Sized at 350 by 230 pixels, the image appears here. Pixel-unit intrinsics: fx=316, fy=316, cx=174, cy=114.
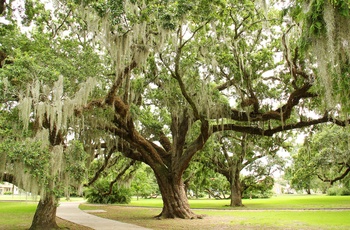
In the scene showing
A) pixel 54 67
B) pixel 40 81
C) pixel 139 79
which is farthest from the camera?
pixel 139 79

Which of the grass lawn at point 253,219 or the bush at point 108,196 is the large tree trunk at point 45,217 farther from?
the bush at point 108,196

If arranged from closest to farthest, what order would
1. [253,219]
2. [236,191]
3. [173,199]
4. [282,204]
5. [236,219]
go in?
[253,219]
[236,219]
[173,199]
[236,191]
[282,204]

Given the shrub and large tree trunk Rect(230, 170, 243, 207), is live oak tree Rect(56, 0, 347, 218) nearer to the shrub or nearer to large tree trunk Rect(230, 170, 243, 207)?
large tree trunk Rect(230, 170, 243, 207)

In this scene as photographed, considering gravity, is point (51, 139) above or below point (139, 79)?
below

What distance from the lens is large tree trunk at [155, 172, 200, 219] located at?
13.4m

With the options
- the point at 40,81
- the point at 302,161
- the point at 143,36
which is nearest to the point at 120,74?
the point at 143,36

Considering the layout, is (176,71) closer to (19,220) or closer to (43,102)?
(43,102)

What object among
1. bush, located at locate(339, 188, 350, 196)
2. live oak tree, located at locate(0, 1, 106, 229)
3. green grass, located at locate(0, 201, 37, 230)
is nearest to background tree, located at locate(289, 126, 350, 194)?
live oak tree, located at locate(0, 1, 106, 229)

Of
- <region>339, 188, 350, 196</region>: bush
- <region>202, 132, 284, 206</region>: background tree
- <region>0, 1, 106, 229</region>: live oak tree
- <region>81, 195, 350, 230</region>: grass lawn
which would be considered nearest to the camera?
<region>0, 1, 106, 229</region>: live oak tree

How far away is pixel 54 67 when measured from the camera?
841 cm

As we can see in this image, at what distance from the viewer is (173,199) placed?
44.6 ft

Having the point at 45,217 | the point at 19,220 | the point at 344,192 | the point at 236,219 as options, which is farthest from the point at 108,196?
the point at 344,192

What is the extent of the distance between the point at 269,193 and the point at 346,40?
44483 mm

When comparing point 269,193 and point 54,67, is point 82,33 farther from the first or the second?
point 269,193
